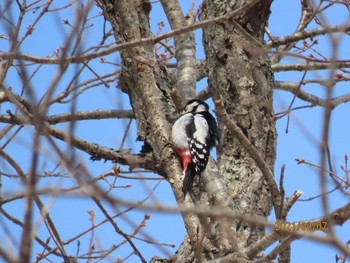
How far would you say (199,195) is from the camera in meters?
3.65

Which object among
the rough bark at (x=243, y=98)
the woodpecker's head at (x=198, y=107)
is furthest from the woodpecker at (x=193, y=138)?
the rough bark at (x=243, y=98)

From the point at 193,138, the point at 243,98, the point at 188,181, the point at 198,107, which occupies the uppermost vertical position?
the point at 198,107

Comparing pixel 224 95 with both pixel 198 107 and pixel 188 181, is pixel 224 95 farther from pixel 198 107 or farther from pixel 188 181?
pixel 198 107

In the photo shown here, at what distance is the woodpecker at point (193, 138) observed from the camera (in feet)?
11.7

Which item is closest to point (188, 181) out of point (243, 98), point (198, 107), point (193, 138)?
point (243, 98)

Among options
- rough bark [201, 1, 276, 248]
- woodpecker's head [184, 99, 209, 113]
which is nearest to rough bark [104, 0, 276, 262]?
rough bark [201, 1, 276, 248]

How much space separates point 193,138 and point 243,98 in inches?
41.7

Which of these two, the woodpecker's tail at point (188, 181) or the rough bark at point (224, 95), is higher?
the rough bark at point (224, 95)

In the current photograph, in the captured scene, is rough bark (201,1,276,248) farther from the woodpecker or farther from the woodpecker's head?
the woodpecker's head

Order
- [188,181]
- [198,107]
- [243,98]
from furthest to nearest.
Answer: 1. [198,107]
2. [243,98]
3. [188,181]

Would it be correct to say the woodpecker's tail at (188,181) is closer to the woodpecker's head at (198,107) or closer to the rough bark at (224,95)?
the rough bark at (224,95)

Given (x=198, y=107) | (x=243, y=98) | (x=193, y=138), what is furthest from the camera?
(x=198, y=107)

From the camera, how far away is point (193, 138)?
4707mm

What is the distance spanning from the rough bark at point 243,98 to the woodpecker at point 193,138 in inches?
8.7
